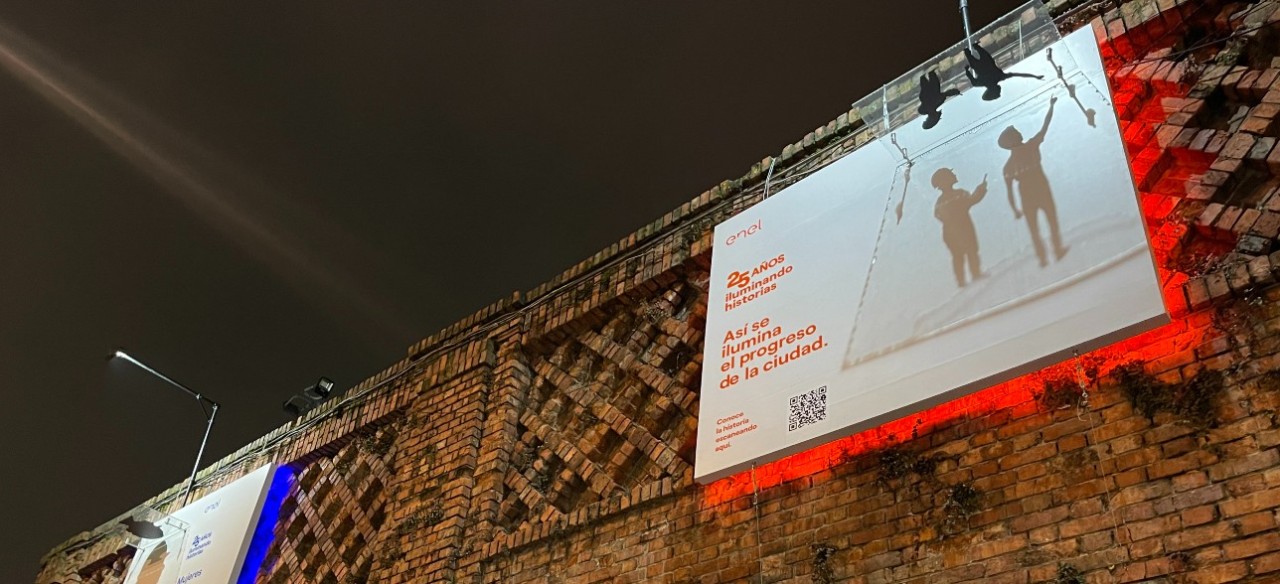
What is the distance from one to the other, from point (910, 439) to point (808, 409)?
1.50ft

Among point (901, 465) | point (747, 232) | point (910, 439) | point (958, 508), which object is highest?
point (747, 232)

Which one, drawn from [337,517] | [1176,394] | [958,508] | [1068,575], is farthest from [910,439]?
[337,517]

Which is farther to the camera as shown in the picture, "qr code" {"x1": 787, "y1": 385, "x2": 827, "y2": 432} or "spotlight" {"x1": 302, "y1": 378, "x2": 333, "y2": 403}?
"spotlight" {"x1": 302, "y1": 378, "x2": 333, "y2": 403}

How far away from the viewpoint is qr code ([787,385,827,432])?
4.26m

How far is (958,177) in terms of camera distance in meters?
4.32

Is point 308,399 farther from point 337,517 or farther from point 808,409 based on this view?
point 808,409

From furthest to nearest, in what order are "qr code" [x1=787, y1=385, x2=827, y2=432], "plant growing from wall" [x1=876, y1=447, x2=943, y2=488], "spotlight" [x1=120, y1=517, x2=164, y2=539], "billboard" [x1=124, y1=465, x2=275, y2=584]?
"spotlight" [x1=120, y1=517, x2=164, y2=539], "billboard" [x1=124, y1=465, x2=275, y2=584], "qr code" [x1=787, y1=385, x2=827, y2=432], "plant growing from wall" [x1=876, y1=447, x2=943, y2=488]

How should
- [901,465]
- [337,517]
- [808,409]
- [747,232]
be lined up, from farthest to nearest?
[337,517]
[747,232]
[808,409]
[901,465]

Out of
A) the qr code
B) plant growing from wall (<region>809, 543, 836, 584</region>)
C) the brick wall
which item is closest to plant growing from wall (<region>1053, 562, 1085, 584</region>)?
the brick wall

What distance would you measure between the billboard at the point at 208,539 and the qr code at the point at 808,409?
4857 mm

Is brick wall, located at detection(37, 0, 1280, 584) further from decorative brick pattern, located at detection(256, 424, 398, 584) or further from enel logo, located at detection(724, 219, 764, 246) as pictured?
enel logo, located at detection(724, 219, 764, 246)

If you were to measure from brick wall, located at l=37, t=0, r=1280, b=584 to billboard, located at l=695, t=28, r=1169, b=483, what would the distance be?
210 mm

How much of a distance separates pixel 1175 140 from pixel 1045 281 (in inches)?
33.5

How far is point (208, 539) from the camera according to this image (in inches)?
304
